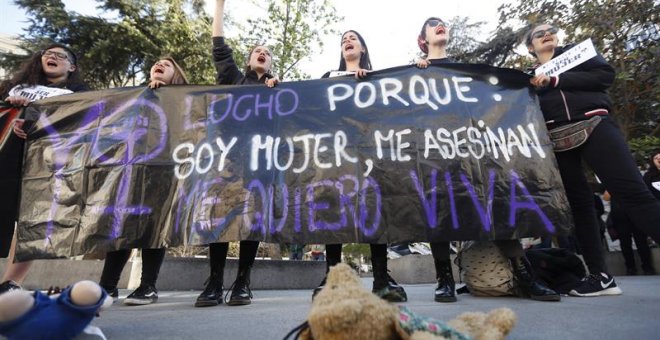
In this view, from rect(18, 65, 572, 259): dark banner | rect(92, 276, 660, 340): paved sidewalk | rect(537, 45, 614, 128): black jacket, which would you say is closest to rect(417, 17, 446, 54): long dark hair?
rect(18, 65, 572, 259): dark banner

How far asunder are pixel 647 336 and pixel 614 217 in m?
5.91

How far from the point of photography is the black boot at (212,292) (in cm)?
253

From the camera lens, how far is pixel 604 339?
138cm

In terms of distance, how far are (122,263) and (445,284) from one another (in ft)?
7.56

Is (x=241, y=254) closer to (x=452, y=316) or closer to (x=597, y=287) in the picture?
(x=452, y=316)

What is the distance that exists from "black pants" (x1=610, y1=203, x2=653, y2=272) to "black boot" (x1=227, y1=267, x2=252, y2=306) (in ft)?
19.6

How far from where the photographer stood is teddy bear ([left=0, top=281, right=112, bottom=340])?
102 cm

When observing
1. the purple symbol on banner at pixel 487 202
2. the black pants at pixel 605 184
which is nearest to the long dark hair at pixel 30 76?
the purple symbol on banner at pixel 487 202

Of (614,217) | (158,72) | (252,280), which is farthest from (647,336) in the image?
(614,217)

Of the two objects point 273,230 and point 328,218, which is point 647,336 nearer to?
point 328,218

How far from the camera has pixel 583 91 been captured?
2.69 m

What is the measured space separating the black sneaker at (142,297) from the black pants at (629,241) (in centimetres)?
649

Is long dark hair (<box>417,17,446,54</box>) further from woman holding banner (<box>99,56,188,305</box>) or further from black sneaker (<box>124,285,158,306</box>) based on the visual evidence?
black sneaker (<box>124,285,158,306</box>)

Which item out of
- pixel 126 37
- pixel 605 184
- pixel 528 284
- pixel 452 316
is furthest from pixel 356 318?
pixel 126 37
